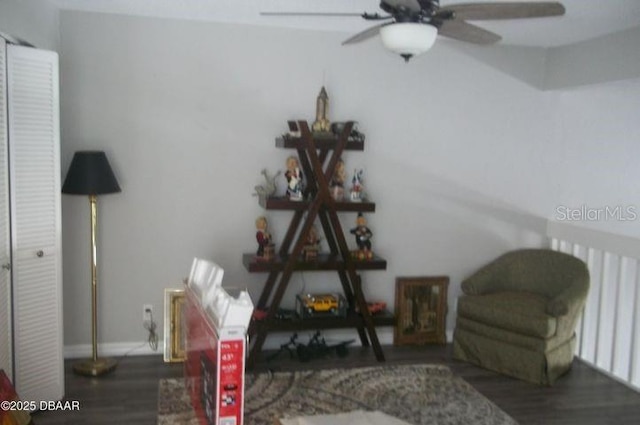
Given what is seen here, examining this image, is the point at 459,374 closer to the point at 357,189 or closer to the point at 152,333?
the point at 357,189

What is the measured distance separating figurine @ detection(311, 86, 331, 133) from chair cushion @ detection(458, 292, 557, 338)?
1570 mm

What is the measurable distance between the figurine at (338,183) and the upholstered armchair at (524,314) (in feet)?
3.82

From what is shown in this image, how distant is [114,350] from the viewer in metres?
4.03

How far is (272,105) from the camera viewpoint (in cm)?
410

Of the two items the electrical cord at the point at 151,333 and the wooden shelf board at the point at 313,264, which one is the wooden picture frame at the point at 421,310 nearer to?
Answer: the wooden shelf board at the point at 313,264

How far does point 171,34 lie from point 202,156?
0.85 meters

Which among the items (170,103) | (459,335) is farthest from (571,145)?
(170,103)

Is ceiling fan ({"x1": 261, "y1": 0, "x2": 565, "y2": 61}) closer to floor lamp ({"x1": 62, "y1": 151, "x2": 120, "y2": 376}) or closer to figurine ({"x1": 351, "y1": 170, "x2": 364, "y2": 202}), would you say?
figurine ({"x1": 351, "y1": 170, "x2": 364, "y2": 202})

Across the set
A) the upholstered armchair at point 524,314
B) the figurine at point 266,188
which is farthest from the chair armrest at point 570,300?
the figurine at point 266,188

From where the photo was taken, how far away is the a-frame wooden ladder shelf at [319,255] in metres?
3.91

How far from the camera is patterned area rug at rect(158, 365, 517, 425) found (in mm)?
3230

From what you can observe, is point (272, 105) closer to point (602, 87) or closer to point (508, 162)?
point (508, 162)

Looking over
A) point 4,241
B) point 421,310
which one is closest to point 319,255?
point 421,310

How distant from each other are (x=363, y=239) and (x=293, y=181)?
2.21ft
